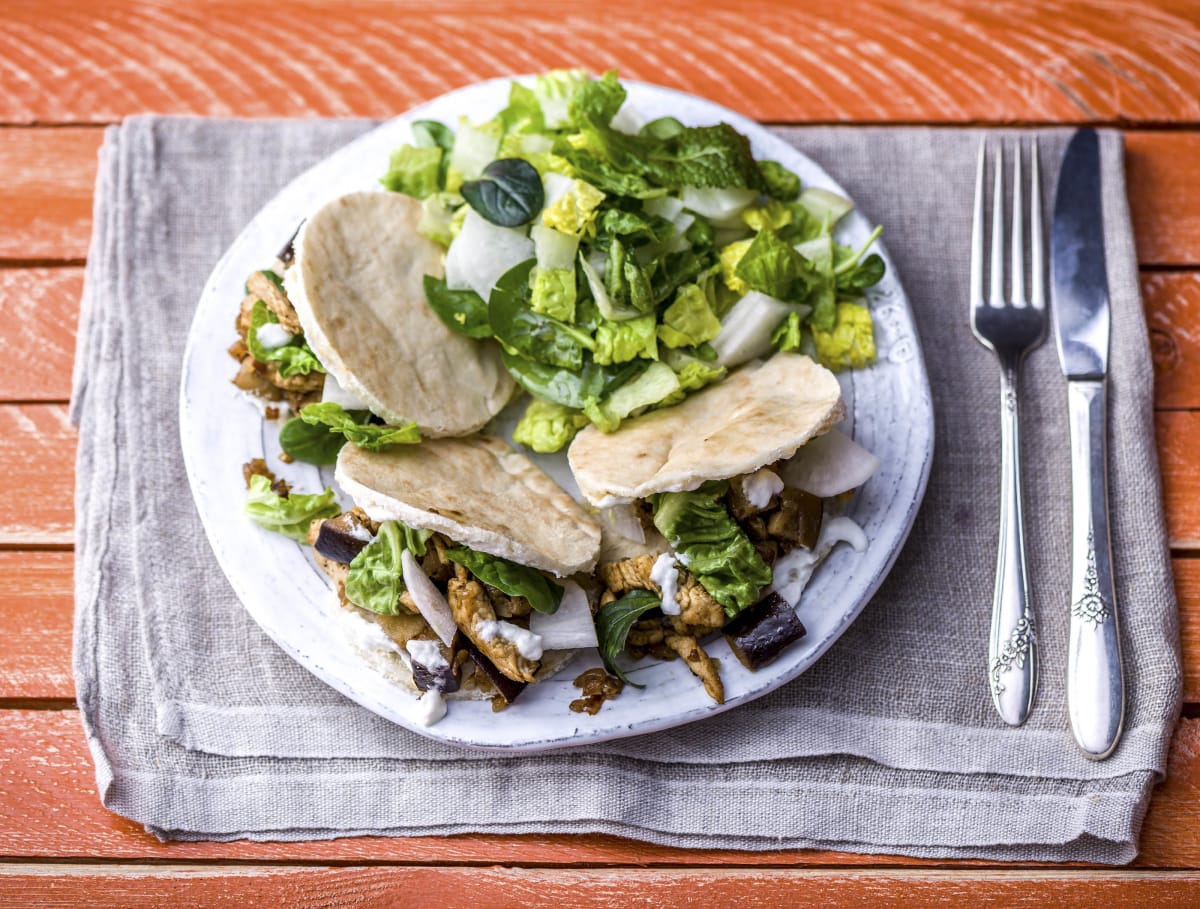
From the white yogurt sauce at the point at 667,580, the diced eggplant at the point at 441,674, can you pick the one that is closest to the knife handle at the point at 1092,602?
the white yogurt sauce at the point at 667,580

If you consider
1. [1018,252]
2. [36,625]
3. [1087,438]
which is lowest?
[36,625]

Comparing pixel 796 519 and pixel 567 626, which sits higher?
pixel 796 519

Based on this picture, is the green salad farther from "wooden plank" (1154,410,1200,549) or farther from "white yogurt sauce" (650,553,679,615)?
"wooden plank" (1154,410,1200,549)

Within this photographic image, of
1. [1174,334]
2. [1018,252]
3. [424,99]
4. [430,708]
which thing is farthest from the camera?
[424,99]

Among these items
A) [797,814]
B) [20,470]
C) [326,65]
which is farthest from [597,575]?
[326,65]

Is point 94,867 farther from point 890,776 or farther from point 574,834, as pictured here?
point 890,776

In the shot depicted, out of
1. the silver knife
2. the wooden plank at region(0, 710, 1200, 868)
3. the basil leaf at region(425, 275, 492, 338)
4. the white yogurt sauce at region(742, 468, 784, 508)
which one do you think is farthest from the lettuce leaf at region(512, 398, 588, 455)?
the silver knife

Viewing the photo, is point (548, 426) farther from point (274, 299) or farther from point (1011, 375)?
point (1011, 375)

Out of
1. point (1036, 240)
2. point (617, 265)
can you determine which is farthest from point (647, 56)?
point (1036, 240)
